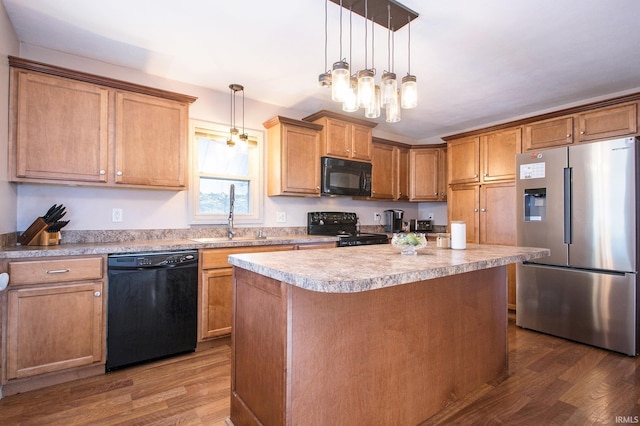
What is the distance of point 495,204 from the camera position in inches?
155

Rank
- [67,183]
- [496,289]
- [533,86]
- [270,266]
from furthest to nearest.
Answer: [533,86] → [67,183] → [496,289] → [270,266]

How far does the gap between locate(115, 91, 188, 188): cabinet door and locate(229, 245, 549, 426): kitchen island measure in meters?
1.54

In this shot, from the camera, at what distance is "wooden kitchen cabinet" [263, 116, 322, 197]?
3.54 meters

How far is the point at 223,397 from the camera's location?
2.04 m

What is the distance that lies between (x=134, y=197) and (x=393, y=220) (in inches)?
131

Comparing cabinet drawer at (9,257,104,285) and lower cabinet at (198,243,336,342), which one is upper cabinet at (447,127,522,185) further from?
cabinet drawer at (9,257,104,285)

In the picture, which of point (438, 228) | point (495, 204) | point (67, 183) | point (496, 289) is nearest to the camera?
point (496, 289)

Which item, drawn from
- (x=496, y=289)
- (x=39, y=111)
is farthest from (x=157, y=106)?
(x=496, y=289)

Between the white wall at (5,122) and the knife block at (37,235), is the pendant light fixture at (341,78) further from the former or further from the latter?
the knife block at (37,235)

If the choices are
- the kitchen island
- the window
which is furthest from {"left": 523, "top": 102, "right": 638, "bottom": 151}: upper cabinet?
the window

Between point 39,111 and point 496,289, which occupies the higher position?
point 39,111

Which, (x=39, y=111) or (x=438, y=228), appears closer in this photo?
(x=39, y=111)

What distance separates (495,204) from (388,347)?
10.0 feet

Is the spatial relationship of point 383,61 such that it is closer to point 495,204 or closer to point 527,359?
point 495,204
